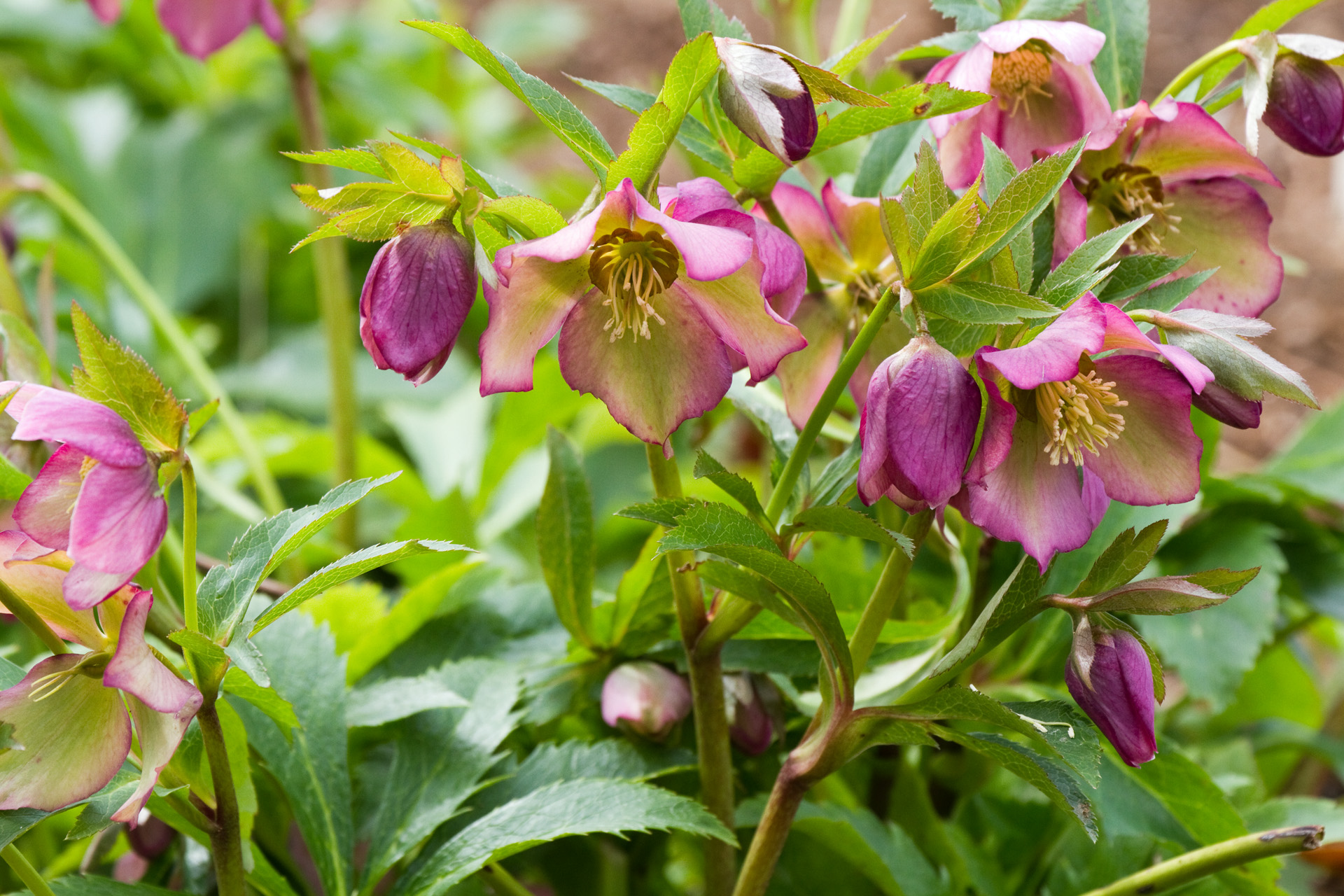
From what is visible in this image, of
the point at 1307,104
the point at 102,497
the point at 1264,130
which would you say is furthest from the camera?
the point at 1264,130

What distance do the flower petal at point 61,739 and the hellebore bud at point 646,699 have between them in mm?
228

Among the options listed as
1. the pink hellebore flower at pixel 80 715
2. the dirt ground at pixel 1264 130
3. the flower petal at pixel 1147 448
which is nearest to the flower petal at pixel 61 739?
the pink hellebore flower at pixel 80 715

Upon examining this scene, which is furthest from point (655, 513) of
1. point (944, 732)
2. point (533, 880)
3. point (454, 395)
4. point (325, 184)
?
point (454, 395)

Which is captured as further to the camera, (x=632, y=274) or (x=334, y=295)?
(x=334, y=295)

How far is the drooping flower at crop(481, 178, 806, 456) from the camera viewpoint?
0.41 m

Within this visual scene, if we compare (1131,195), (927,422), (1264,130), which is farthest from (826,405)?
(1264,130)

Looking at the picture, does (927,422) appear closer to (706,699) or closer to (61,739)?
(706,699)

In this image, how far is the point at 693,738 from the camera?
2.05ft

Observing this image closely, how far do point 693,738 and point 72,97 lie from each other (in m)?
1.31

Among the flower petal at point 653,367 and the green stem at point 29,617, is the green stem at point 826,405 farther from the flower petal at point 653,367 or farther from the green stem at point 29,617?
the green stem at point 29,617

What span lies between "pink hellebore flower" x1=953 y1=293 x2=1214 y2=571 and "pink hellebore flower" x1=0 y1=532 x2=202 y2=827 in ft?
0.96

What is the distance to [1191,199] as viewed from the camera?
0.51 metres

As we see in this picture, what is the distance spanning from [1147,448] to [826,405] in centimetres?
12

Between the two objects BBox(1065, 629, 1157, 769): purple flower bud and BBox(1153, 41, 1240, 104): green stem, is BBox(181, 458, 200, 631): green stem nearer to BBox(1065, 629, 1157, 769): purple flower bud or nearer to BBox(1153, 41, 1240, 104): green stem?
BBox(1065, 629, 1157, 769): purple flower bud
